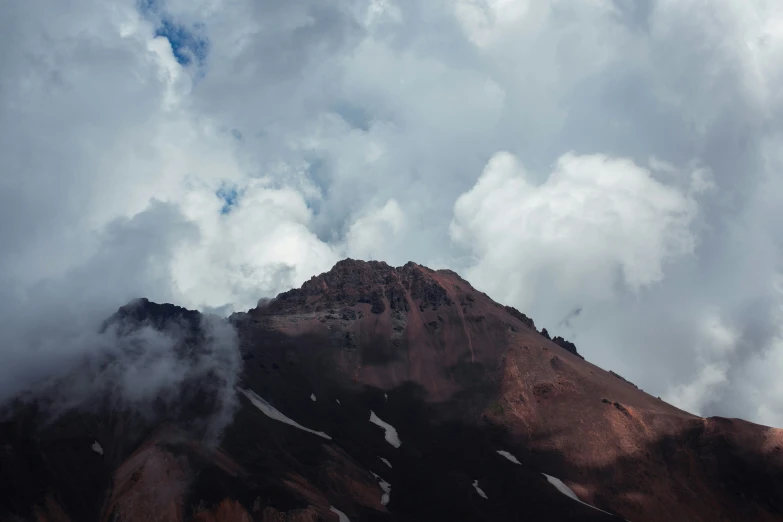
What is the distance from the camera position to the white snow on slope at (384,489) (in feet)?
508

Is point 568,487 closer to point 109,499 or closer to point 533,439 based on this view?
point 533,439

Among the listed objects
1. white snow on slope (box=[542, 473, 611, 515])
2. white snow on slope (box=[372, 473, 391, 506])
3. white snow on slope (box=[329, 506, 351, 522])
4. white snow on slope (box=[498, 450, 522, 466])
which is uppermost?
white snow on slope (box=[498, 450, 522, 466])

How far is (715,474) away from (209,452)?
5255 inches

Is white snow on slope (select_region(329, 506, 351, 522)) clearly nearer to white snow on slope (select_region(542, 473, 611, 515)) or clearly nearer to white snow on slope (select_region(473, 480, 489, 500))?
white snow on slope (select_region(473, 480, 489, 500))

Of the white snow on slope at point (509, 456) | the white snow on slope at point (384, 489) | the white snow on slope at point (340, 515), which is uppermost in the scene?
the white snow on slope at point (509, 456)

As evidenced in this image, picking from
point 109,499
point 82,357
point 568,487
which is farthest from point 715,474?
point 82,357

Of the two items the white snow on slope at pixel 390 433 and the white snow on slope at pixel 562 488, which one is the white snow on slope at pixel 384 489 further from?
the white snow on slope at pixel 562 488

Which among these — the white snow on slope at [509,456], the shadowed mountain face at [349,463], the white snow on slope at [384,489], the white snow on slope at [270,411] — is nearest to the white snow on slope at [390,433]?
the shadowed mountain face at [349,463]

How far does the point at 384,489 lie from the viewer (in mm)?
160375

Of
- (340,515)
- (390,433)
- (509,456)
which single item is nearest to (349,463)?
(340,515)

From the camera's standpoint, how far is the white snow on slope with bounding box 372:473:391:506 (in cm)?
15475

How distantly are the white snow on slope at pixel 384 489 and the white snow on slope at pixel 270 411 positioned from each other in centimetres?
2031

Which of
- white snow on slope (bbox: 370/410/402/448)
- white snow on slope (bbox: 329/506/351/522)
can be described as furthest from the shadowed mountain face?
white snow on slope (bbox: 370/410/402/448)

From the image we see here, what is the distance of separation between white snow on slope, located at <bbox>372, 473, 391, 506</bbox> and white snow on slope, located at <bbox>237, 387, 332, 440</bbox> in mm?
20310
